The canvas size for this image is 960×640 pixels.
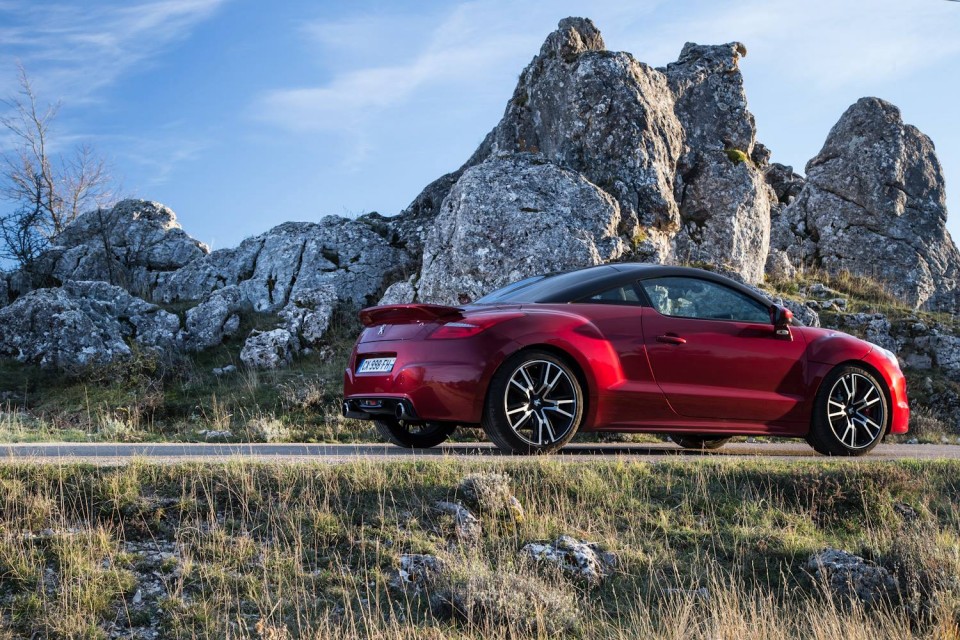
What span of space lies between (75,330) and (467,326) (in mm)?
11188

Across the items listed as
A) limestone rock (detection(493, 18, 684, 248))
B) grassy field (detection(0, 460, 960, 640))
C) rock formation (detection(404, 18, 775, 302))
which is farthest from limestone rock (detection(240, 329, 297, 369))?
grassy field (detection(0, 460, 960, 640))

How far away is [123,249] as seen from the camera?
22.3m

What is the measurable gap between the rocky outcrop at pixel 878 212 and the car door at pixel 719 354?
719 inches

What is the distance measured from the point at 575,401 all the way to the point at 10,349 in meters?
12.6

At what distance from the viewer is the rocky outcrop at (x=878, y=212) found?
2534cm

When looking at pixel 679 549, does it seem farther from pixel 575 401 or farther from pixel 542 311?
pixel 542 311

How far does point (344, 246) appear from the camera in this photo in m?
18.9

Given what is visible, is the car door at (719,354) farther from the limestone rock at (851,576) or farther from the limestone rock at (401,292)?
the limestone rock at (401,292)

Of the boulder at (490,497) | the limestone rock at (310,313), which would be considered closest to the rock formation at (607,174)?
the limestone rock at (310,313)

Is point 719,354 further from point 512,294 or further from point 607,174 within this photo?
point 607,174

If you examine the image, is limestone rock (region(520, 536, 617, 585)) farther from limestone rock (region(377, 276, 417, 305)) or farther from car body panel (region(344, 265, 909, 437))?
limestone rock (region(377, 276, 417, 305))

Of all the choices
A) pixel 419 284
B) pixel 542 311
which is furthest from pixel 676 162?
pixel 542 311

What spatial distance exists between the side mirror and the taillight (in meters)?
2.49

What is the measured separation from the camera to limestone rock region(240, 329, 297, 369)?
621 inches
